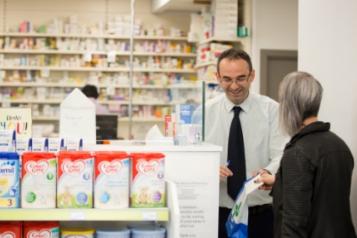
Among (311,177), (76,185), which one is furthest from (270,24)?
(76,185)

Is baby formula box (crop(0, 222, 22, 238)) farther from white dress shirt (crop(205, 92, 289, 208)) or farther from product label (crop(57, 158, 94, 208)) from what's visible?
white dress shirt (crop(205, 92, 289, 208))

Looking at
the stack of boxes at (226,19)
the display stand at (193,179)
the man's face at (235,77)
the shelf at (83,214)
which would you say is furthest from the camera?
the stack of boxes at (226,19)

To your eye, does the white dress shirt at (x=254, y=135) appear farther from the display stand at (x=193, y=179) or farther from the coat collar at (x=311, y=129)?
the coat collar at (x=311, y=129)

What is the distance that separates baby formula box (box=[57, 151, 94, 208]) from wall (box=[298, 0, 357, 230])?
1572mm

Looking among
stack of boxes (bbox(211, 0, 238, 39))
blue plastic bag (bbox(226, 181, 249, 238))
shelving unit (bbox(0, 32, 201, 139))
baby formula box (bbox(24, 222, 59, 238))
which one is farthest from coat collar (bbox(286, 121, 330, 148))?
shelving unit (bbox(0, 32, 201, 139))

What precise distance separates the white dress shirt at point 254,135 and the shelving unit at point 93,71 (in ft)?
23.3

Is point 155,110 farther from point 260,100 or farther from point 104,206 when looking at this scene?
point 104,206

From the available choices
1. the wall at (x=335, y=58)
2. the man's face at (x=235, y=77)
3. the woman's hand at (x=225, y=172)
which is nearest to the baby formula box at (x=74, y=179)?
the woman's hand at (x=225, y=172)

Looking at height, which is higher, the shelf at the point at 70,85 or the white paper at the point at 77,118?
the shelf at the point at 70,85

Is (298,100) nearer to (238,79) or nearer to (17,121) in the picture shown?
(238,79)

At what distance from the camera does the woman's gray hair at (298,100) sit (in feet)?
9.40

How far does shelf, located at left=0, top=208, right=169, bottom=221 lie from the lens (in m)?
2.54

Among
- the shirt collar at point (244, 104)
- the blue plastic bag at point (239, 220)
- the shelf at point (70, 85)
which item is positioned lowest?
the blue plastic bag at point (239, 220)

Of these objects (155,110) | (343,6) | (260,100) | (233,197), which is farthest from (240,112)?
(155,110)
